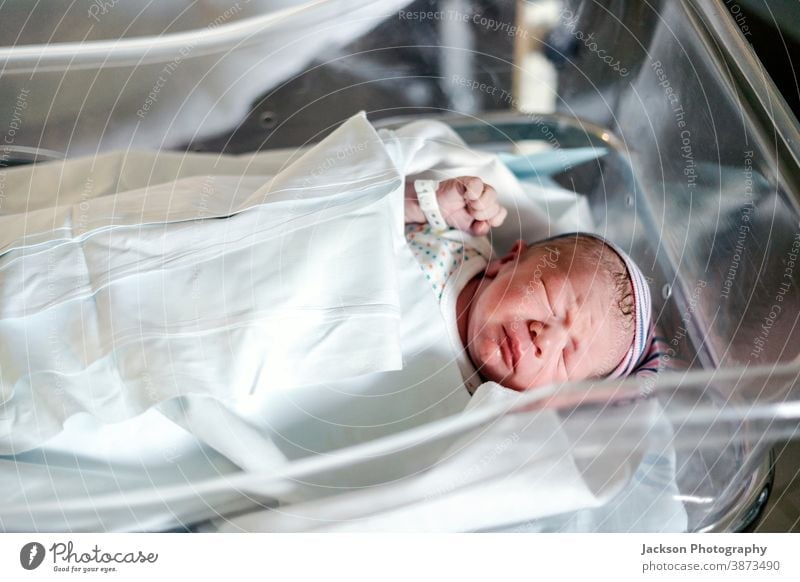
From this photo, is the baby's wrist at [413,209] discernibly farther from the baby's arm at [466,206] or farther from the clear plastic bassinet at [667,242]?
the clear plastic bassinet at [667,242]

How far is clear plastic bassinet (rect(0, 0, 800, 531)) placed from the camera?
434mm

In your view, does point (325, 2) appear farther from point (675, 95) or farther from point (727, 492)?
point (727, 492)

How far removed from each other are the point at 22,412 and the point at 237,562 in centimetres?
16

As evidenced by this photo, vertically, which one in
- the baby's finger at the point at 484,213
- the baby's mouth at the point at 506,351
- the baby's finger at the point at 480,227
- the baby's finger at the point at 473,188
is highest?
the baby's finger at the point at 473,188

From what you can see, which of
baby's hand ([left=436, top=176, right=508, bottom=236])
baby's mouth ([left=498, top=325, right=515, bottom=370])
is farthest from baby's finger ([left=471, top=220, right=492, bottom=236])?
baby's mouth ([left=498, top=325, right=515, bottom=370])

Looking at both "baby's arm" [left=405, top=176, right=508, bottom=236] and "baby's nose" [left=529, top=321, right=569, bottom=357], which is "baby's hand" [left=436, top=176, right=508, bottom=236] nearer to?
"baby's arm" [left=405, top=176, right=508, bottom=236]

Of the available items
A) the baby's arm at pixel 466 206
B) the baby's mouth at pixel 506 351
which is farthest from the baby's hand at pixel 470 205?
the baby's mouth at pixel 506 351

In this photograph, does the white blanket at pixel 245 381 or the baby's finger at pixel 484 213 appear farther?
the baby's finger at pixel 484 213

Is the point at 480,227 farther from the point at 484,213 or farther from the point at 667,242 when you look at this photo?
the point at 667,242

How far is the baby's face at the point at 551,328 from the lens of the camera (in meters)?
0.51

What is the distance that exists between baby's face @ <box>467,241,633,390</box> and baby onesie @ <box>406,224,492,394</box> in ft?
0.05

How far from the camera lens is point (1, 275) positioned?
43cm

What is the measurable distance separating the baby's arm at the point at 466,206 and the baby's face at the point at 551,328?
7cm

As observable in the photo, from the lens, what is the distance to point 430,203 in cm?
58
